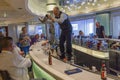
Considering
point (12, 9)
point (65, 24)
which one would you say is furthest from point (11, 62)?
point (12, 9)

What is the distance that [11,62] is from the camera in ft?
8.45

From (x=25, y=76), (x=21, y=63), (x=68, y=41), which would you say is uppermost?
(x=68, y=41)

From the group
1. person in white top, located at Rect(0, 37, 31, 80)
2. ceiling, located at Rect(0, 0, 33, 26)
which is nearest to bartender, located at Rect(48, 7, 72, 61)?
person in white top, located at Rect(0, 37, 31, 80)

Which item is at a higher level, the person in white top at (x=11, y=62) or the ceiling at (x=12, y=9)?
the ceiling at (x=12, y=9)

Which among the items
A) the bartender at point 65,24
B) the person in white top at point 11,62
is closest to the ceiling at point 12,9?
the bartender at point 65,24

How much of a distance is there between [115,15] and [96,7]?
4.54 feet

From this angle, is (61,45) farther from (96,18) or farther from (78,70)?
(96,18)

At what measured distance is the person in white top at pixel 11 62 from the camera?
101 inches

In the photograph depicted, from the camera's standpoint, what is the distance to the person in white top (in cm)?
256

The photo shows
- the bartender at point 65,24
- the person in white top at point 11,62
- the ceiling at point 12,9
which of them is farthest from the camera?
the ceiling at point 12,9

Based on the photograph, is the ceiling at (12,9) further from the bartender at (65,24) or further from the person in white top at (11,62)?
the person in white top at (11,62)

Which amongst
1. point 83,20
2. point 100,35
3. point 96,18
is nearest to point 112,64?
point 100,35

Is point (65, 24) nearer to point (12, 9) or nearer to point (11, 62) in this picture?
point (11, 62)

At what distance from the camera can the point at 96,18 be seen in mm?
14148
